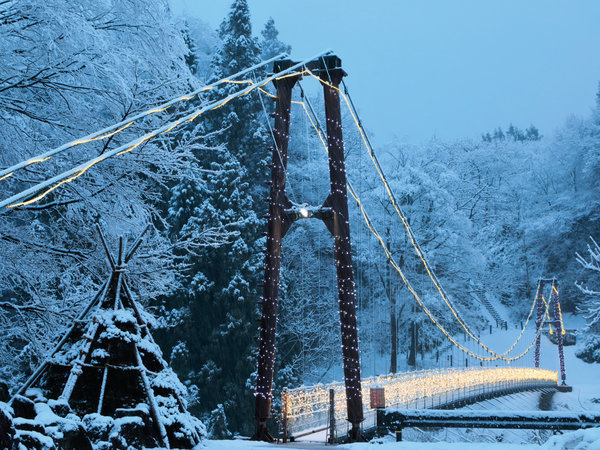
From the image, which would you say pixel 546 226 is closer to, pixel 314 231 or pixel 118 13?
pixel 314 231

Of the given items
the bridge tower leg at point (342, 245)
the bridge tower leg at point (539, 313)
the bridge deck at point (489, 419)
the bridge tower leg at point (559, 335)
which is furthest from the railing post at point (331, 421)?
the bridge tower leg at point (539, 313)

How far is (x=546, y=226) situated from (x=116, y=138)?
97.6ft

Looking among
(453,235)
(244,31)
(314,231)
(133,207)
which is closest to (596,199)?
(453,235)

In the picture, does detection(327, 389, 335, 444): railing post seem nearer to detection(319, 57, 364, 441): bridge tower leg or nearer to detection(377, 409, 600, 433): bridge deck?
detection(319, 57, 364, 441): bridge tower leg

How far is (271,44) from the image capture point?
33.1 metres

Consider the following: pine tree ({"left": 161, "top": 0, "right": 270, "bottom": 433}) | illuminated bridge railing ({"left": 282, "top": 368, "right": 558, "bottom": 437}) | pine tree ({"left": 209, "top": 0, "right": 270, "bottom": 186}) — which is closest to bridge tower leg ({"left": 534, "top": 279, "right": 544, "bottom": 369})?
illuminated bridge railing ({"left": 282, "top": 368, "right": 558, "bottom": 437})

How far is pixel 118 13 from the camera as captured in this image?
19.8ft

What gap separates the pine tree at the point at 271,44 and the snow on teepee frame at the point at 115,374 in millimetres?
28152

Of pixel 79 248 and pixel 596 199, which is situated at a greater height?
pixel 596 199

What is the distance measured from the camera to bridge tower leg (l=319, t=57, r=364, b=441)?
32.8 feet

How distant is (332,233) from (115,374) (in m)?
5.95

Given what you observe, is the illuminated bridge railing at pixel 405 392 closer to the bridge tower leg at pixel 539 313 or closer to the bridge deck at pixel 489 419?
the bridge tower leg at pixel 539 313

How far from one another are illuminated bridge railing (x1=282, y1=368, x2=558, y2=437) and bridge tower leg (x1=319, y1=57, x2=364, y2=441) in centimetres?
55

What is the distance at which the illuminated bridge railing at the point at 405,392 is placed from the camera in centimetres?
1102
